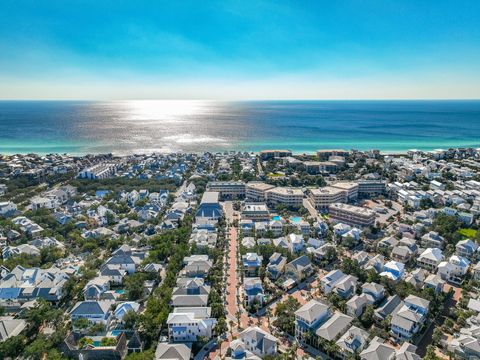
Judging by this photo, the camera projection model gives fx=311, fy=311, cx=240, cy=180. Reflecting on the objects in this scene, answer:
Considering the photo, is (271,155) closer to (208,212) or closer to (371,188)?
(371,188)

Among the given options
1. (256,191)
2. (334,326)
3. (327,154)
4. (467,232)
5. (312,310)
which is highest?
(327,154)

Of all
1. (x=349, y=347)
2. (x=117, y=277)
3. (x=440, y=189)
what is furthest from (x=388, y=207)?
(x=117, y=277)

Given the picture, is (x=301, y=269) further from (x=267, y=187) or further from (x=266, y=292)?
(x=267, y=187)

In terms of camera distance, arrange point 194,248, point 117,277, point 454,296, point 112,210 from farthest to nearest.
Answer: point 112,210
point 194,248
point 117,277
point 454,296

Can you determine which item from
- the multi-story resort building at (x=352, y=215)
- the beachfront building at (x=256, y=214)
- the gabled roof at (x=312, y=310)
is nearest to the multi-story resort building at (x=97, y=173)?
the beachfront building at (x=256, y=214)

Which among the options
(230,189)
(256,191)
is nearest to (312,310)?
(256,191)

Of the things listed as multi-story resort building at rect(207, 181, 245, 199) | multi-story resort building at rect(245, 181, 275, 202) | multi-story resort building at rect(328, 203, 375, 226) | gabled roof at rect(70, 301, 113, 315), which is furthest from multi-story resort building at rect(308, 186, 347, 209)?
gabled roof at rect(70, 301, 113, 315)

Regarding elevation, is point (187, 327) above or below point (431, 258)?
below
